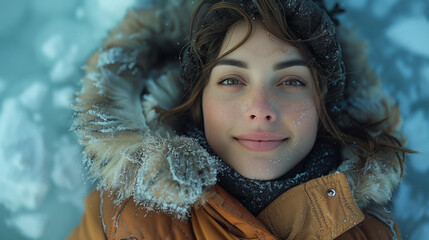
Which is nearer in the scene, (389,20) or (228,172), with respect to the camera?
(228,172)

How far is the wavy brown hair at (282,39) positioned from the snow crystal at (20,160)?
1.76 feet

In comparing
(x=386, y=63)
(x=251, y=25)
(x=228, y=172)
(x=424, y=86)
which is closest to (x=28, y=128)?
(x=228, y=172)

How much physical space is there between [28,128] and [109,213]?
59 cm

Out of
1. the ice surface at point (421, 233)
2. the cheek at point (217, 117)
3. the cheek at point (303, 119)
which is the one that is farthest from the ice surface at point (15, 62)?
the ice surface at point (421, 233)

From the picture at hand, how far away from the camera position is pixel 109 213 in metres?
1.14

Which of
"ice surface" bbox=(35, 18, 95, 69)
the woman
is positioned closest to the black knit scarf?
the woman

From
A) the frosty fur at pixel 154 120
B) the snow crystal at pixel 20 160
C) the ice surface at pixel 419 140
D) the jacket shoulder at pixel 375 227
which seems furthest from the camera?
the ice surface at pixel 419 140

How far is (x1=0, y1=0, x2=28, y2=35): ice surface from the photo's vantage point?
1.50m

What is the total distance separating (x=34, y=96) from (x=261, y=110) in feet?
3.06

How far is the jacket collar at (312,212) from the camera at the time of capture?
105 centimetres

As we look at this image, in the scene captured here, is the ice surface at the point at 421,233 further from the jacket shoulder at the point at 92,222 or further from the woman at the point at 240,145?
the jacket shoulder at the point at 92,222

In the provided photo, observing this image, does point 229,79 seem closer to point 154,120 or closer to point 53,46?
point 154,120

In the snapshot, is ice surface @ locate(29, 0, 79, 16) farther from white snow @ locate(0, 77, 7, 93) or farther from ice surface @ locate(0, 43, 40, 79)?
white snow @ locate(0, 77, 7, 93)

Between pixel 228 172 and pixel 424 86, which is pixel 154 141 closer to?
pixel 228 172
